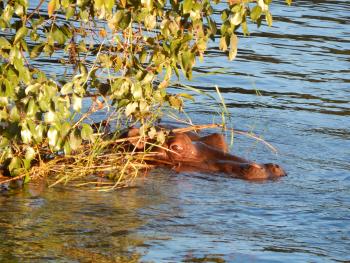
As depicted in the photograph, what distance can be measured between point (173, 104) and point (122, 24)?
45.7 inches

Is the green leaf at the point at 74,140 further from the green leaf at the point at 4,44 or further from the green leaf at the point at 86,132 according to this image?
the green leaf at the point at 4,44

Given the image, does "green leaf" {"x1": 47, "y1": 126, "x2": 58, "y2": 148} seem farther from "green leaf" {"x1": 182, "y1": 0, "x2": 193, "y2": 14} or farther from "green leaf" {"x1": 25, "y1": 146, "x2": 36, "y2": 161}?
"green leaf" {"x1": 182, "y1": 0, "x2": 193, "y2": 14}

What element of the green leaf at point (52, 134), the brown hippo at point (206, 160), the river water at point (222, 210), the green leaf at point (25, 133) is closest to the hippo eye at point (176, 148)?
the brown hippo at point (206, 160)

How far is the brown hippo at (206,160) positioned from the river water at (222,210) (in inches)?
5.3

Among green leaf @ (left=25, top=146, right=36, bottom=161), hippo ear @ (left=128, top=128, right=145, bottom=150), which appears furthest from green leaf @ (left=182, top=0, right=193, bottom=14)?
hippo ear @ (left=128, top=128, right=145, bottom=150)

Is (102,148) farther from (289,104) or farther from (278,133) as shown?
(289,104)

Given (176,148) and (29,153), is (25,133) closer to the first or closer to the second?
(29,153)

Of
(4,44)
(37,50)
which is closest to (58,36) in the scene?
(37,50)

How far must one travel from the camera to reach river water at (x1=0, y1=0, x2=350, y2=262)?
564 centimetres

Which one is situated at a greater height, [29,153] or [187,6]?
[187,6]

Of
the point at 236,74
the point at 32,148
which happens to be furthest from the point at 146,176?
the point at 236,74

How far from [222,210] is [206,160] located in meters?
1.21

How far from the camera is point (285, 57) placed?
13.1 m

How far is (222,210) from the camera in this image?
21.5 ft
